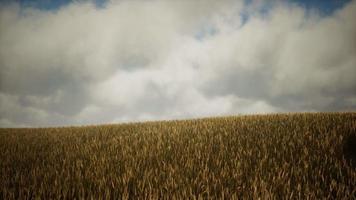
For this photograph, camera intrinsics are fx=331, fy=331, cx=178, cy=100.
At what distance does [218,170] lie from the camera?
5984mm

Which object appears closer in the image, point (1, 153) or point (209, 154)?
point (209, 154)

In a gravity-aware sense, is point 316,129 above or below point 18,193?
above

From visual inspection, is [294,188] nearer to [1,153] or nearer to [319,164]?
[319,164]

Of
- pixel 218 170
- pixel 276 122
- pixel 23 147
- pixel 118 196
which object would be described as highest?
pixel 276 122

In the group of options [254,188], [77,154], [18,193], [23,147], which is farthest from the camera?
[23,147]

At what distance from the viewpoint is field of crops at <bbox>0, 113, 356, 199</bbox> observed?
4953 mm

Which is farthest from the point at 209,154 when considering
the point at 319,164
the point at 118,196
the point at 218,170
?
the point at 118,196

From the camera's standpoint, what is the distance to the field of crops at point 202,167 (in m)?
4.95

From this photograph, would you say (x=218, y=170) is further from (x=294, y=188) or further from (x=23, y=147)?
(x=23, y=147)

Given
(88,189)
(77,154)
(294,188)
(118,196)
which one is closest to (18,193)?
(88,189)

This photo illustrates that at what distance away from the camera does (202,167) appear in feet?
19.7

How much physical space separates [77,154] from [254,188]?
4.81 meters

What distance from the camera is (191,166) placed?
19.7 feet

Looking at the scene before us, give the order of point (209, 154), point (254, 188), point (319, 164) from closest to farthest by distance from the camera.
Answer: point (254, 188), point (319, 164), point (209, 154)
